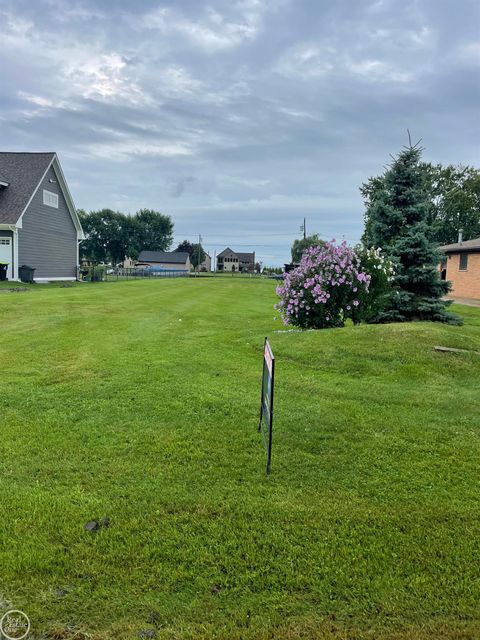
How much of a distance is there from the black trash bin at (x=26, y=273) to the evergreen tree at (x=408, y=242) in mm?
18018

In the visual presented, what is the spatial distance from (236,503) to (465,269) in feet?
88.7

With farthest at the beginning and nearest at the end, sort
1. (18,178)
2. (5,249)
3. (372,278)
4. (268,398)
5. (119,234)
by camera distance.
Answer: (119,234) < (18,178) < (5,249) < (372,278) < (268,398)

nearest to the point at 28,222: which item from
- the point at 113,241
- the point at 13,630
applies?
the point at 13,630

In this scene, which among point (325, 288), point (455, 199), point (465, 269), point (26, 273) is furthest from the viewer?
point (455, 199)

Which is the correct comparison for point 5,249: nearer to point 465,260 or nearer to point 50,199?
point 50,199

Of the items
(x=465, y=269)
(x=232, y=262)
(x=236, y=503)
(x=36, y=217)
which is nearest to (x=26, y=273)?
(x=36, y=217)

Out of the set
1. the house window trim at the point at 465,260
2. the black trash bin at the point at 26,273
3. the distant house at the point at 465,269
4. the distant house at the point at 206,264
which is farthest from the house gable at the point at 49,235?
the distant house at the point at 206,264

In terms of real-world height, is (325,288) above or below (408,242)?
below

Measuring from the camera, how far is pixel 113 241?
290 ft

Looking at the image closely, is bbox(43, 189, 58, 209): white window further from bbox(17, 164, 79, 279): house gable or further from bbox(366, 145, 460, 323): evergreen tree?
bbox(366, 145, 460, 323): evergreen tree

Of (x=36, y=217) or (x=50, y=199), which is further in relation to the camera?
(x=50, y=199)

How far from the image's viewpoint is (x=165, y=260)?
9419 centimetres

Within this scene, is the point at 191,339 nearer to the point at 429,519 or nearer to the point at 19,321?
the point at 19,321

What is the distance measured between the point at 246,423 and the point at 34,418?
212 centimetres
